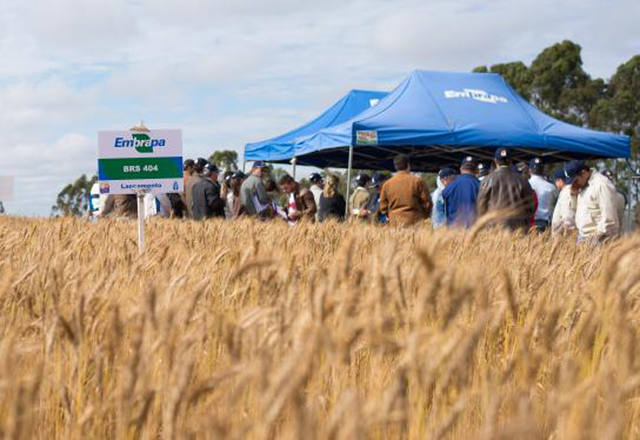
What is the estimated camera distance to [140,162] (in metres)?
4.20

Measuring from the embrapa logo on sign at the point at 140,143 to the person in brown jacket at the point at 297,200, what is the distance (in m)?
5.28

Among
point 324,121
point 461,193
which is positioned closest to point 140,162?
point 461,193

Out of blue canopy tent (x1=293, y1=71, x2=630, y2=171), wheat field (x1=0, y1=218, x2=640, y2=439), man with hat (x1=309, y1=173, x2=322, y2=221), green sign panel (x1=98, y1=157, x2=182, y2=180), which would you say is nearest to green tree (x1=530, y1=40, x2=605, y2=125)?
blue canopy tent (x1=293, y1=71, x2=630, y2=171)

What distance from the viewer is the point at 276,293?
5.25 feet

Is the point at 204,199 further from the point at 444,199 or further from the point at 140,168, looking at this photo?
the point at 140,168

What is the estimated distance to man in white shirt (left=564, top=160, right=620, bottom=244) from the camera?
5871mm

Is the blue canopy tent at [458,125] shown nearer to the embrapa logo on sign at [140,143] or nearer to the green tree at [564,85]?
the embrapa logo on sign at [140,143]

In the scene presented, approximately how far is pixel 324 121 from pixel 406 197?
701cm

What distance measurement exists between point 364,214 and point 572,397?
8414 millimetres

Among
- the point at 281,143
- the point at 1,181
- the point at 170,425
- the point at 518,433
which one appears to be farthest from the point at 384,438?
the point at 281,143

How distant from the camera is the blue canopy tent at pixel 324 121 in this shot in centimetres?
1334

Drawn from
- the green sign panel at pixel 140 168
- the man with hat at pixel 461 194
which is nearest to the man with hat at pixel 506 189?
the man with hat at pixel 461 194

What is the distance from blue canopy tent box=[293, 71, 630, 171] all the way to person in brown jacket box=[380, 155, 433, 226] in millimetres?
2792

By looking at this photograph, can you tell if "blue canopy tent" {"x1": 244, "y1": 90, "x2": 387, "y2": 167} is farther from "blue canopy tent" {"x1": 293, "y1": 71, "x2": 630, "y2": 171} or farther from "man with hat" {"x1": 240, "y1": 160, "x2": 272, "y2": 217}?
"man with hat" {"x1": 240, "y1": 160, "x2": 272, "y2": 217}
